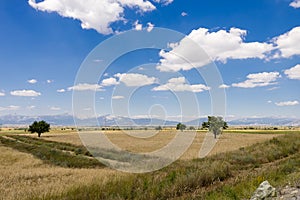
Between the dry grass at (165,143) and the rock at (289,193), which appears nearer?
the rock at (289,193)

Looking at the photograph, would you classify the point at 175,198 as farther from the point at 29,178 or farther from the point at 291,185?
the point at 29,178

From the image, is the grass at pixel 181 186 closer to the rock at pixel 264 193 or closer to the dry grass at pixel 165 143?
the rock at pixel 264 193

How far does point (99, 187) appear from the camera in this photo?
11422 mm

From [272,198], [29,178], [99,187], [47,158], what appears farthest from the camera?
[47,158]

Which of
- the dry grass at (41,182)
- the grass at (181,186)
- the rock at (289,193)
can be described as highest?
the rock at (289,193)

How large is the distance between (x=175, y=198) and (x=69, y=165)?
59.4ft

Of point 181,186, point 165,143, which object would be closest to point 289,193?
point 181,186

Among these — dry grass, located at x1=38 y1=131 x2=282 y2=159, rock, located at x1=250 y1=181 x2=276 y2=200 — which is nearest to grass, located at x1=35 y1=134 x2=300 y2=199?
rock, located at x1=250 y1=181 x2=276 y2=200

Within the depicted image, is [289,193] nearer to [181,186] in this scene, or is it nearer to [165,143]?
[181,186]

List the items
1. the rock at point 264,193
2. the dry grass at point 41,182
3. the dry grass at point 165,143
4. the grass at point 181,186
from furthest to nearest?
the dry grass at point 165,143 < the dry grass at point 41,182 < the grass at point 181,186 < the rock at point 264,193

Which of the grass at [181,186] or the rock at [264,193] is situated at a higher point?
the rock at [264,193]

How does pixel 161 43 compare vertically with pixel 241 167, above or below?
above

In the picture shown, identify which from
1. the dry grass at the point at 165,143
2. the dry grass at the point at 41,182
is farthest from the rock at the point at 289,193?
the dry grass at the point at 165,143

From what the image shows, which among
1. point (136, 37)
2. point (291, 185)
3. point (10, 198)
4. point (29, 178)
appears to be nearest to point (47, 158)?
point (29, 178)
